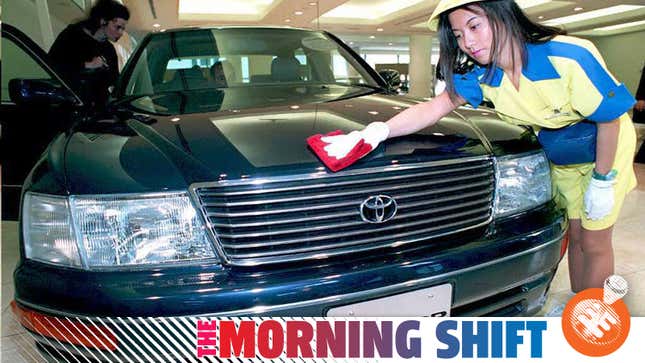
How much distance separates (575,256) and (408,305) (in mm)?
1141

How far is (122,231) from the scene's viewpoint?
0.93 m

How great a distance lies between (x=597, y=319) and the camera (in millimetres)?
1280

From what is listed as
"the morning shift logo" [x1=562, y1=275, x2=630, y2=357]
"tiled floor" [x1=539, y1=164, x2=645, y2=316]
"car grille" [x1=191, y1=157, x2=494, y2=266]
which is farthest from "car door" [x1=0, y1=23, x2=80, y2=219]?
"tiled floor" [x1=539, y1=164, x2=645, y2=316]

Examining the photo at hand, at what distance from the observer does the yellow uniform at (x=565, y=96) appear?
1.15m

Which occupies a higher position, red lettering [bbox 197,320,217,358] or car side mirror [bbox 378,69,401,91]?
car side mirror [bbox 378,69,401,91]

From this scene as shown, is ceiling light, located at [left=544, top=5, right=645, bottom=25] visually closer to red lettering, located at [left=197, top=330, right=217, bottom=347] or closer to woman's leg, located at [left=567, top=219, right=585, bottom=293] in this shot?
woman's leg, located at [left=567, top=219, right=585, bottom=293]

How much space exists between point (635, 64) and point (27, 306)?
12.4 metres

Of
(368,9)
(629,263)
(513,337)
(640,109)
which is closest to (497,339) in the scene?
(513,337)

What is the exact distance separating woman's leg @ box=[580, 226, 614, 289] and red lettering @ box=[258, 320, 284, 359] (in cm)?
113

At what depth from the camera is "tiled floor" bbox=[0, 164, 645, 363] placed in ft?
5.05

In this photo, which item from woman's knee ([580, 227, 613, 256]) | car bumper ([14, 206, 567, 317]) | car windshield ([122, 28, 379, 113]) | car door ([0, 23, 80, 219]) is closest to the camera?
car bumper ([14, 206, 567, 317])

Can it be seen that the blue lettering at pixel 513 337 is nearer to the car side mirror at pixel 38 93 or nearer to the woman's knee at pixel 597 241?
the woman's knee at pixel 597 241

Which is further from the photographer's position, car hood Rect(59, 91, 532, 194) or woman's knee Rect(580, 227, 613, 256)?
woman's knee Rect(580, 227, 613, 256)

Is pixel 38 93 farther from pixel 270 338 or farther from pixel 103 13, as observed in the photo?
pixel 103 13
